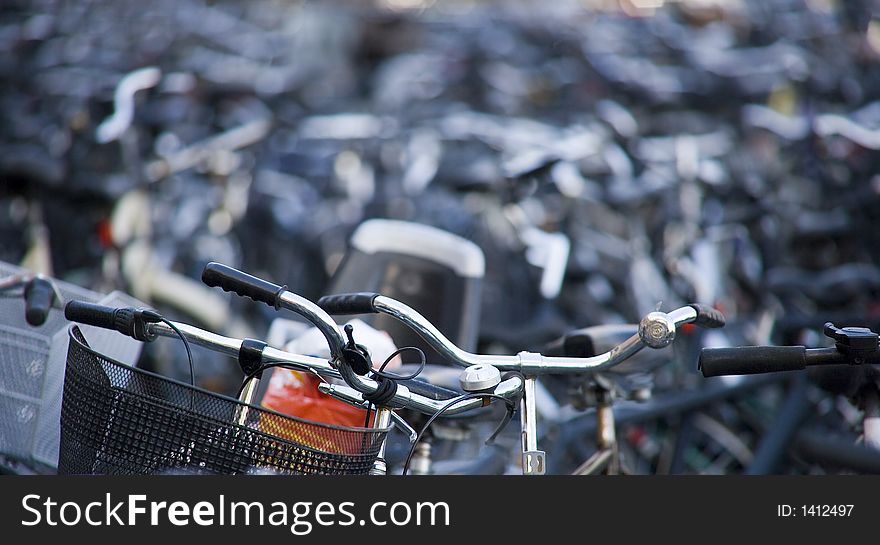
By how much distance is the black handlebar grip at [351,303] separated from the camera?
186 cm

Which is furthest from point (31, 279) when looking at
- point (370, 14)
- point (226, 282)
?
point (370, 14)

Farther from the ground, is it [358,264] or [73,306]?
[73,306]

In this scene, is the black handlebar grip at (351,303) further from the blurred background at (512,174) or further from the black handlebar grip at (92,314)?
the blurred background at (512,174)

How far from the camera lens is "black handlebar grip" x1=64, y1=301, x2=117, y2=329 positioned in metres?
1.82

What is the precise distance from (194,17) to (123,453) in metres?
10.5

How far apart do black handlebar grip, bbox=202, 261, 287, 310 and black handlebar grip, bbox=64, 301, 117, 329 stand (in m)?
0.18

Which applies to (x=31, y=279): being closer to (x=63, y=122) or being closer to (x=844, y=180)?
(x=63, y=122)

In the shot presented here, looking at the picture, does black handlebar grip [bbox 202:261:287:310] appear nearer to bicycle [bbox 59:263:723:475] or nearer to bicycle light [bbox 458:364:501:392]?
bicycle [bbox 59:263:723:475]

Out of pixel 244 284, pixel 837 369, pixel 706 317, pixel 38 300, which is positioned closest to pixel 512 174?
pixel 837 369

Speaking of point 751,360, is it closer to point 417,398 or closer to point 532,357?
point 532,357

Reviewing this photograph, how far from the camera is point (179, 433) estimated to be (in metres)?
1.60

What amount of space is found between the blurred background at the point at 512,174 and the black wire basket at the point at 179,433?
1.26 metres

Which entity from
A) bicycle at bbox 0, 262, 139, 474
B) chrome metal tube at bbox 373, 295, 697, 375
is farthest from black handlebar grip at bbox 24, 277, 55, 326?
chrome metal tube at bbox 373, 295, 697, 375

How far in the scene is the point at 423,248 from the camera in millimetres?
3164
